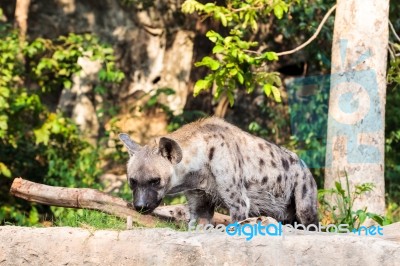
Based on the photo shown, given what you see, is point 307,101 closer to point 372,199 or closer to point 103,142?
point 103,142

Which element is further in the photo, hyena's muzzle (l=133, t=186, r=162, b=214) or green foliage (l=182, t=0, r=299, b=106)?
green foliage (l=182, t=0, r=299, b=106)

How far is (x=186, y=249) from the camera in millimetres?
5270

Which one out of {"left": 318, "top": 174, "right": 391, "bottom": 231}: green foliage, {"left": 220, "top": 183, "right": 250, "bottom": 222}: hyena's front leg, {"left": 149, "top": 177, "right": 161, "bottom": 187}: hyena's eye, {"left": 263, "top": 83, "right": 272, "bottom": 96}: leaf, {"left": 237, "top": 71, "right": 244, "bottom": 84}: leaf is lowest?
{"left": 318, "top": 174, "right": 391, "bottom": 231}: green foliage

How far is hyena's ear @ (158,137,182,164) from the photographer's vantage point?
20.6 feet

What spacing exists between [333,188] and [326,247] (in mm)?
2871

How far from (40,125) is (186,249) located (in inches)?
212

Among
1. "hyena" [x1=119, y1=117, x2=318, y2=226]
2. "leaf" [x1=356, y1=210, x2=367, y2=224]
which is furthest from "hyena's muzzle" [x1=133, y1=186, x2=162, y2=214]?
"leaf" [x1=356, y1=210, x2=367, y2=224]

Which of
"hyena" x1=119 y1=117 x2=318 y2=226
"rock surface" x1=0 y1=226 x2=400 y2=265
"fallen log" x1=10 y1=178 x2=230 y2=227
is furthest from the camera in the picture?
"fallen log" x1=10 y1=178 x2=230 y2=227

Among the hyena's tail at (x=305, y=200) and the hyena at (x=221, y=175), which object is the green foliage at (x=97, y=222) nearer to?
the hyena at (x=221, y=175)

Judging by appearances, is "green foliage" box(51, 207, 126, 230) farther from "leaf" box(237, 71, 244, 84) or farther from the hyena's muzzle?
"leaf" box(237, 71, 244, 84)

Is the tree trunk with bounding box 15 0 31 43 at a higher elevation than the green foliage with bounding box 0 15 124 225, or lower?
higher

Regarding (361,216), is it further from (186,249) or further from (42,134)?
(42,134)

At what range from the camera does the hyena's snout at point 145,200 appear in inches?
245

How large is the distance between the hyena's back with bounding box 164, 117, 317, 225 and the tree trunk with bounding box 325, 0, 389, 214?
992mm
